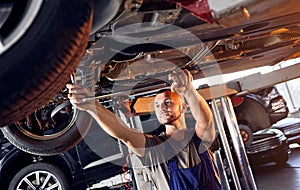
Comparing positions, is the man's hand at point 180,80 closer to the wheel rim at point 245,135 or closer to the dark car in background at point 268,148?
the wheel rim at point 245,135

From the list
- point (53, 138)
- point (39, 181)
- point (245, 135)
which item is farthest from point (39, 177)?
point (245, 135)

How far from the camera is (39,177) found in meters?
4.70

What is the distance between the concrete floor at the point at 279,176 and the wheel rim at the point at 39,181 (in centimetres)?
292

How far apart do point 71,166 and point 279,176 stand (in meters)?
3.28

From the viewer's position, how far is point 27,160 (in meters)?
4.89

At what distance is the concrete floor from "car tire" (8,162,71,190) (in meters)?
2.85

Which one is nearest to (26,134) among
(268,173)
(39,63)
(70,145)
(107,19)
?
(70,145)

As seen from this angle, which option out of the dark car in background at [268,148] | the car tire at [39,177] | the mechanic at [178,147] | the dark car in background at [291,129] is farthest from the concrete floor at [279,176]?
the mechanic at [178,147]

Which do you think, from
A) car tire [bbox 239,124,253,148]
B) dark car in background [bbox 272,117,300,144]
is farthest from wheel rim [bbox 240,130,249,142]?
dark car in background [bbox 272,117,300,144]

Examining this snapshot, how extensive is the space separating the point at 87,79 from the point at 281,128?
5.46m

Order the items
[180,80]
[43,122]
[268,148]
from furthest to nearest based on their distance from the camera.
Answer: [268,148]
[43,122]
[180,80]

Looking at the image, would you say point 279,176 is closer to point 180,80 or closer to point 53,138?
point 180,80

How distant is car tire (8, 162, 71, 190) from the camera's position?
4652mm

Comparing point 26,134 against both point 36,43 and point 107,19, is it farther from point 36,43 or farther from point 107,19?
point 36,43
